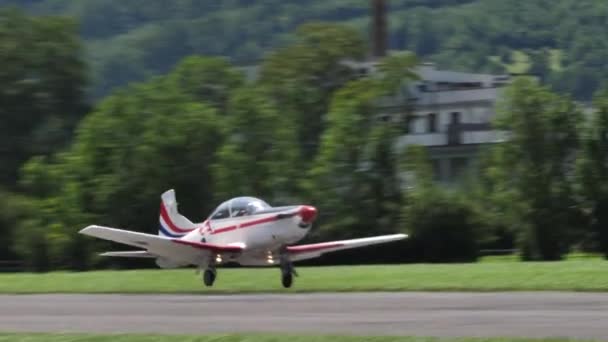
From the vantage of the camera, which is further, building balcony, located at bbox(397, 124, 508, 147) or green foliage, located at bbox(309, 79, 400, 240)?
building balcony, located at bbox(397, 124, 508, 147)

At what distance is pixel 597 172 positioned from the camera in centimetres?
5494

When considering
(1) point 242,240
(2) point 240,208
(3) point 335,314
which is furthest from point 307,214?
(3) point 335,314

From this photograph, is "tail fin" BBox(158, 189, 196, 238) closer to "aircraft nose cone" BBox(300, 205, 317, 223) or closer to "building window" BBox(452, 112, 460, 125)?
"aircraft nose cone" BBox(300, 205, 317, 223)

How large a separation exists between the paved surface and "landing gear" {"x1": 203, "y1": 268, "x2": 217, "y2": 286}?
3.28 meters

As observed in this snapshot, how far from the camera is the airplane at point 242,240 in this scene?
29359 millimetres

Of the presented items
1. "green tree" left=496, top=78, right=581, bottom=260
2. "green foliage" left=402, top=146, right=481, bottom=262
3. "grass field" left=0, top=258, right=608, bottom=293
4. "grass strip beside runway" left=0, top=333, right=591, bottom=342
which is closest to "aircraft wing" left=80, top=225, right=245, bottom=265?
"grass field" left=0, top=258, right=608, bottom=293

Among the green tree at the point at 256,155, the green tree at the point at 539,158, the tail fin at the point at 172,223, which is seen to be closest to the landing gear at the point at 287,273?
the tail fin at the point at 172,223

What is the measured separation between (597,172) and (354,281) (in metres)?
28.3

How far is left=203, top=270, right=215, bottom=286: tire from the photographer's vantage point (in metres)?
30.2

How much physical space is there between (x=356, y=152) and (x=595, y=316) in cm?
4087

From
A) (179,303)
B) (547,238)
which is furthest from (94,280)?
(547,238)

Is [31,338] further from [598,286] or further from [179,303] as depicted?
[598,286]

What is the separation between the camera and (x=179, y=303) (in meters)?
25.0

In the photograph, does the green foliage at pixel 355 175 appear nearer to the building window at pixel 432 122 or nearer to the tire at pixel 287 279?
the tire at pixel 287 279
